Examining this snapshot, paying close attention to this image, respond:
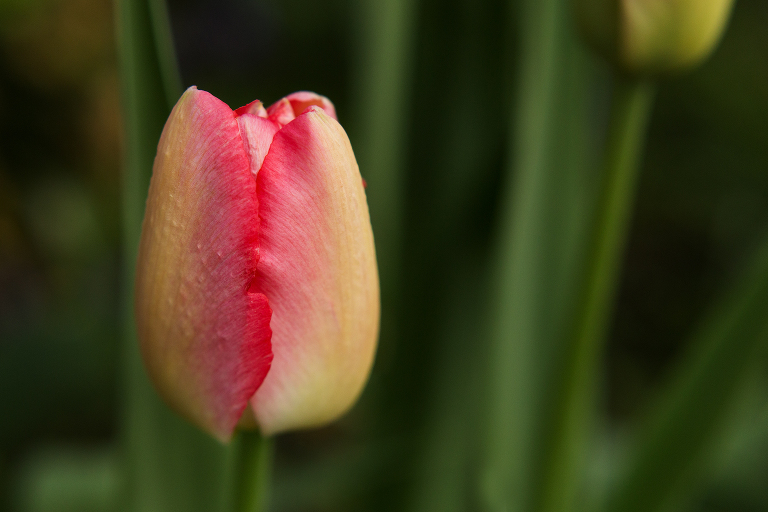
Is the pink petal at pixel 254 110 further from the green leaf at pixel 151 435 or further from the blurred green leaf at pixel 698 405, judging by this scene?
the blurred green leaf at pixel 698 405

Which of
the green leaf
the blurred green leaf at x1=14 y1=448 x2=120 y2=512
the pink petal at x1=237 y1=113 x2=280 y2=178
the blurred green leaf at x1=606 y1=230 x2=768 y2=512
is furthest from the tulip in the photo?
the blurred green leaf at x1=14 y1=448 x2=120 y2=512

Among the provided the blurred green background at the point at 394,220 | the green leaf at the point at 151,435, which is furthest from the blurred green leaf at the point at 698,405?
the green leaf at the point at 151,435

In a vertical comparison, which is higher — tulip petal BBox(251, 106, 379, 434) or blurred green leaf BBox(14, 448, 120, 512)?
blurred green leaf BBox(14, 448, 120, 512)

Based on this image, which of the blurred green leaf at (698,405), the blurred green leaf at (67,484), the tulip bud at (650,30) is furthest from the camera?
the blurred green leaf at (67,484)

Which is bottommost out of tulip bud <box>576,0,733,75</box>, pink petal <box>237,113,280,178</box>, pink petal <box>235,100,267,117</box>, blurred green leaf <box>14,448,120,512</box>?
pink petal <box>237,113,280,178</box>

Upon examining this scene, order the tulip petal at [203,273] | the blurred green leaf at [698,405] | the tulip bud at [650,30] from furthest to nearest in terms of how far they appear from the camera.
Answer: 1. the blurred green leaf at [698,405]
2. the tulip bud at [650,30]
3. the tulip petal at [203,273]

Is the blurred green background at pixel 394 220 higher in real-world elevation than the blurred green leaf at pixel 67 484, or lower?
higher

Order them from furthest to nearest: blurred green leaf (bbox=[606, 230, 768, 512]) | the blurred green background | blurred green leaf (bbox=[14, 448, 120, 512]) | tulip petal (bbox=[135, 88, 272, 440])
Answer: blurred green leaf (bbox=[14, 448, 120, 512])
the blurred green background
blurred green leaf (bbox=[606, 230, 768, 512])
tulip petal (bbox=[135, 88, 272, 440])

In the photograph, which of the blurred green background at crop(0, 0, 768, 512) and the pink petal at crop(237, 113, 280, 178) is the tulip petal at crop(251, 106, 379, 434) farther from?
the blurred green background at crop(0, 0, 768, 512)
